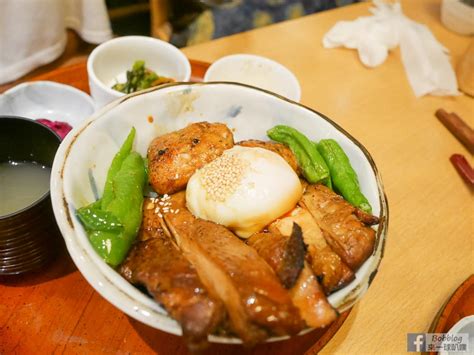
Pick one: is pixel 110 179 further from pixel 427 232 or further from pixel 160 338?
pixel 427 232

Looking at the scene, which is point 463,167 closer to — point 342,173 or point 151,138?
point 342,173

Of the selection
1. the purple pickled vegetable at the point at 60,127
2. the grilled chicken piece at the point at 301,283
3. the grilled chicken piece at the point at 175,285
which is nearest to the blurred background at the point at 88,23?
the purple pickled vegetable at the point at 60,127

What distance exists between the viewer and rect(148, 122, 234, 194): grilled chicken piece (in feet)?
4.92

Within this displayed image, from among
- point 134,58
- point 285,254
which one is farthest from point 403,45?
point 285,254

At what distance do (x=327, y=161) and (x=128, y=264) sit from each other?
78 cm

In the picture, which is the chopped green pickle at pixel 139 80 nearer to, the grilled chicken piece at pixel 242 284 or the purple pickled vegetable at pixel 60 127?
the purple pickled vegetable at pixel 60 127

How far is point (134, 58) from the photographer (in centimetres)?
237

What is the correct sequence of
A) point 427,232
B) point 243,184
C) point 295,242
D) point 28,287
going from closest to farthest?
point 295,242
point 243,184
point 28,287
point 427,232

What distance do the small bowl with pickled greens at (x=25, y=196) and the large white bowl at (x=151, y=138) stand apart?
160 mm

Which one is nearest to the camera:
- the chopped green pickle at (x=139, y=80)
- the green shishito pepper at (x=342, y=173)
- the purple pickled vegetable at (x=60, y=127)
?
the green shishito pepper at (x=342, y=173)

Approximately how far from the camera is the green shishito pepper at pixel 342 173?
1496 millimetres

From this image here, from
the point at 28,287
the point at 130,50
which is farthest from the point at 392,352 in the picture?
the point at 130,50

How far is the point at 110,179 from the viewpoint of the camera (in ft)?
4.87

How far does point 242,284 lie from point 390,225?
114cm
